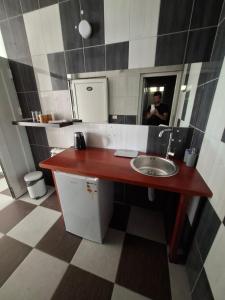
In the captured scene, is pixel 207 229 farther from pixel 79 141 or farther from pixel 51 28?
pixel 51 28

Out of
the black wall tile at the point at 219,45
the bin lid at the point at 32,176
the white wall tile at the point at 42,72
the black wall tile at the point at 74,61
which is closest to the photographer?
the black wall tile at the point at 219,45

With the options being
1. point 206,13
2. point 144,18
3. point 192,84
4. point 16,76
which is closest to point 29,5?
point 16,76

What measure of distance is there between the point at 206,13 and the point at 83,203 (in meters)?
1.80

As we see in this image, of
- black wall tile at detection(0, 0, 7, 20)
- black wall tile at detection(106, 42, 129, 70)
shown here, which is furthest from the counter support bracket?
black wall tile at detection(0, 0, 7, 20)

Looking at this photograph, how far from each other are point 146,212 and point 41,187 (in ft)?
5.11

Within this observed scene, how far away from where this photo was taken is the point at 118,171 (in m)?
1.10

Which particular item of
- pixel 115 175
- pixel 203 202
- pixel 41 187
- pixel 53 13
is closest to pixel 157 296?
pixel 203 202

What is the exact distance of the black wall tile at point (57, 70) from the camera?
145cm

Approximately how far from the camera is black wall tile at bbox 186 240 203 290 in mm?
902

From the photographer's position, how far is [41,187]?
1.96 meters

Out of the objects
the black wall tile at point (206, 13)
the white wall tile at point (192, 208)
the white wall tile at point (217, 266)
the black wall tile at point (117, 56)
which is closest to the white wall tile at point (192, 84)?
the black wall tile at point (206, 13)

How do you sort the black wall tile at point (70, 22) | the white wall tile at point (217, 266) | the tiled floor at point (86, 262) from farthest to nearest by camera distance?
the black wall tile at point (70, 22) → the tiled floor at point (86, 262) → the white wall tile at point (217, 266)

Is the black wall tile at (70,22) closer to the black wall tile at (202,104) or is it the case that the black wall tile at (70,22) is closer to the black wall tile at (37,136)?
the black wall tile at (37,136)

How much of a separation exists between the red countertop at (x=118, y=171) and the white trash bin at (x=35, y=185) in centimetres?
79
